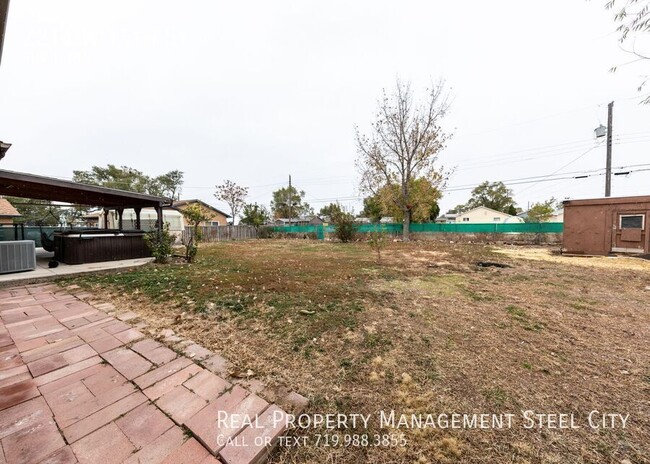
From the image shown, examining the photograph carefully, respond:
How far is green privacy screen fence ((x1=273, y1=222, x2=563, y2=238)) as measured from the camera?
15617mm

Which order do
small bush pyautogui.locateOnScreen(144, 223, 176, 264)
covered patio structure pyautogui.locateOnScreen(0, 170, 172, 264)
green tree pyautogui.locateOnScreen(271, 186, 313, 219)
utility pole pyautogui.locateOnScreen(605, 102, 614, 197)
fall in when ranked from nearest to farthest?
1. covered patio structure pyautogui.locateOnScreen(0, 170, 172, 264)
2. small bush pyautogui.locateOnScreen(144, 223, 176, 264)
3. utility pole pyautogui.locateOnScreen(605, 102, 614, 197)
4. green tree pyautogui.locateOnScreen(271, 186, 313, 219)

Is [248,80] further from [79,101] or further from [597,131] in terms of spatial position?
[597,131]

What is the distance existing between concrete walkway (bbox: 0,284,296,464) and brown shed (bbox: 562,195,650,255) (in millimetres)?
14388

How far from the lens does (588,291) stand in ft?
14.8

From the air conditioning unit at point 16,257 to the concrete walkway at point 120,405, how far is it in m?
4.65

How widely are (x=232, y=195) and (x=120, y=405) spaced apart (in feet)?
90.2

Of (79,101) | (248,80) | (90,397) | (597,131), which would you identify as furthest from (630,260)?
(79,101)

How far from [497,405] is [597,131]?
18.9 metres

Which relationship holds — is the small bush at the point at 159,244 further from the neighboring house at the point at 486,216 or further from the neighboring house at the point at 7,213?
the neighboring house at the point at 486,216

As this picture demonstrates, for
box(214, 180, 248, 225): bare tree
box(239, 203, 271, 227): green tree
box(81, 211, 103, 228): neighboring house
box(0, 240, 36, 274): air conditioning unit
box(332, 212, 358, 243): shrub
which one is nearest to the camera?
box(0, 240, 36, 274): air conditioning unit

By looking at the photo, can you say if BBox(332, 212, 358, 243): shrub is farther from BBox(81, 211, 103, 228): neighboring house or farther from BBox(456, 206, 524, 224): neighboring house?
BBox(456, 206, 524, 224): neighboring house

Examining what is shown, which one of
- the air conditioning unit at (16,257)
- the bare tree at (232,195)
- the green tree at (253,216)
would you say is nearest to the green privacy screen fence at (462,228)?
the green tree at (253,216)

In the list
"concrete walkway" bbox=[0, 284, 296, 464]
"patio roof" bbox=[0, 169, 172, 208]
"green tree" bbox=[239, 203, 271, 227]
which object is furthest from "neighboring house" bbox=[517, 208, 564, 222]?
"patio roof" bbox=[0, 169, 172, 208]

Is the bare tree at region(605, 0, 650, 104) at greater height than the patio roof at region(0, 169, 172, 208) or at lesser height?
greater
